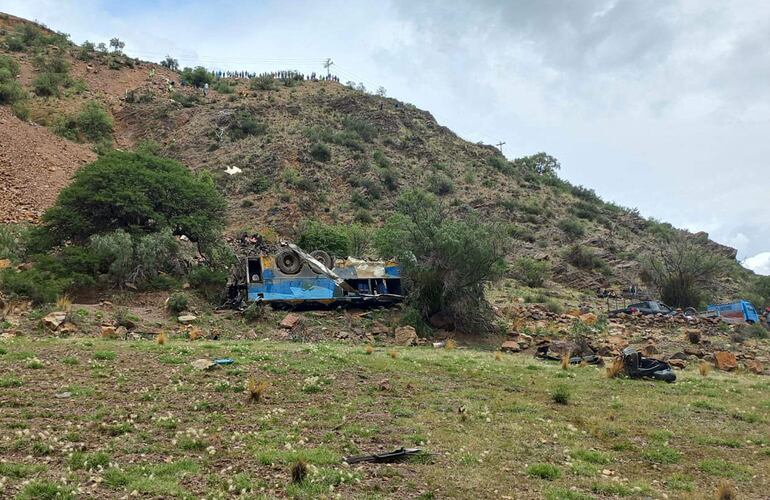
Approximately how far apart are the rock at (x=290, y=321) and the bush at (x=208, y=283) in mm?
4356

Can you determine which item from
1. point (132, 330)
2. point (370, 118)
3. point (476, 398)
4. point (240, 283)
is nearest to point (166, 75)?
point (370, 118)

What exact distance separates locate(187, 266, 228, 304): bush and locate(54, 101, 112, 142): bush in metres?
38.4

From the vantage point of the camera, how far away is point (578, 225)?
197ft

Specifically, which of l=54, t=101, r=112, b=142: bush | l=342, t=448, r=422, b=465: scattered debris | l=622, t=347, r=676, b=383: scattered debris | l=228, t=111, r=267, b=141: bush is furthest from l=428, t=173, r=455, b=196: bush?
l=342, t=448, r=422, b=465: scattered debris

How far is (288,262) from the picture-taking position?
2697 cm

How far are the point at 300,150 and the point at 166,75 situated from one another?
34269mm

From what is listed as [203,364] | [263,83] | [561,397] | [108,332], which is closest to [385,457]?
[561,397]

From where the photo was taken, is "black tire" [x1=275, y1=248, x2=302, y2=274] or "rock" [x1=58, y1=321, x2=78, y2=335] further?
"black tire" [x1=275, y1=248, x2=302, y2=274]

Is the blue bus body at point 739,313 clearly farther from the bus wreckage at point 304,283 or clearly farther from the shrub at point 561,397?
the shrub at point 561,397

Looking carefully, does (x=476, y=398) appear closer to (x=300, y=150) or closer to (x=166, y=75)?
(x=300, y=150)

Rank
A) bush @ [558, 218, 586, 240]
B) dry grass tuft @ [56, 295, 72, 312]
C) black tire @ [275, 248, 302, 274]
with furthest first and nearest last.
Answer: bush @ [558, 218, 586, 240]
black tire @ [275, 248, 302, 274]
dry grass tuft @ [56, 295, 72, 312]

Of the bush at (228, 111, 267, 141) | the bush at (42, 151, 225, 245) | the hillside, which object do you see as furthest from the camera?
the bush at (228, 111, 267, 141)

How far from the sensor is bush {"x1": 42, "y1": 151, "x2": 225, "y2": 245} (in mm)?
29734

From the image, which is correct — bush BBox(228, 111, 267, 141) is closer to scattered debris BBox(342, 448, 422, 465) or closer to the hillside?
the hillside
